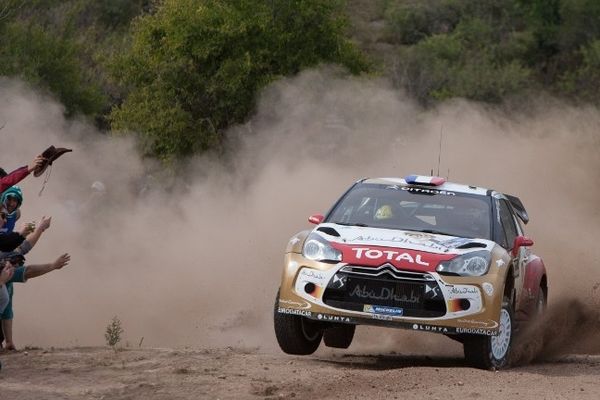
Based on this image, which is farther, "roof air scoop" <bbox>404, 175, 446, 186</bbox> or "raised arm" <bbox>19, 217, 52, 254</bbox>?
"roof air scoop" <bbox>404, 175, 446, 186</bbox>

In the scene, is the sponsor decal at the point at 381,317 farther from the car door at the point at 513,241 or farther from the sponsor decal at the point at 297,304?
the car door at the point at 513,241

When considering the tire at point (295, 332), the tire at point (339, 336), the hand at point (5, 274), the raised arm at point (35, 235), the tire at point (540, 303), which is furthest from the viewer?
the tire at point (540, 303)

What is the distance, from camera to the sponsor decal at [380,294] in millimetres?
10484

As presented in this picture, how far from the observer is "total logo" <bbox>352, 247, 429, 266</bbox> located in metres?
10.5

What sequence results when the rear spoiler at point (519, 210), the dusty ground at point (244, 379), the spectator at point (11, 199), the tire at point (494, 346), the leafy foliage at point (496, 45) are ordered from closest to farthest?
the dusty ground at point (244, 379) → the tire at point (494, 346) → the spectator at point (11, 199) → the rear spoiler at point (519, 210) → the leafy foliage at point (496, 45)

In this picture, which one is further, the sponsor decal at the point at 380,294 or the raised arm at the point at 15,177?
the sponsor decal at the point at 380,294

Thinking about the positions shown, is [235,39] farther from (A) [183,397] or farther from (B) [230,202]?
(A) [183,397]

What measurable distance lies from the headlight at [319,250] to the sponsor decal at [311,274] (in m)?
0.11

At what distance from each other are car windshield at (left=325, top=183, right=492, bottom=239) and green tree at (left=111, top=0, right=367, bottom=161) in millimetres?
A: 19296

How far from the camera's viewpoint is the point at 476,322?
10.5 metres

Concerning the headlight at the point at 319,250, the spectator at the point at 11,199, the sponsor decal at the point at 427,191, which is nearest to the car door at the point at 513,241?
the sponsor decal at the point at 427,191

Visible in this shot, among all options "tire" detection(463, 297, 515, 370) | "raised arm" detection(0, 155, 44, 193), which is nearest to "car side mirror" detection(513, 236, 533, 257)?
"tire" detection(463, 297, 515, 370)

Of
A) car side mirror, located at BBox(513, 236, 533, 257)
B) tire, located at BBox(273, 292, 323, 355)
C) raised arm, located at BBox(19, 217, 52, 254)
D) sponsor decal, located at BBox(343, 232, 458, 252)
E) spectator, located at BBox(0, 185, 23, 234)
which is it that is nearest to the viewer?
raised arm, located at BBox(19, 217, 52, 254)

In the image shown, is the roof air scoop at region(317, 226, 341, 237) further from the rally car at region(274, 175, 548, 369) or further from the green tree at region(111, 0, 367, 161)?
the green tree at region(111, 0, 367, 161)
